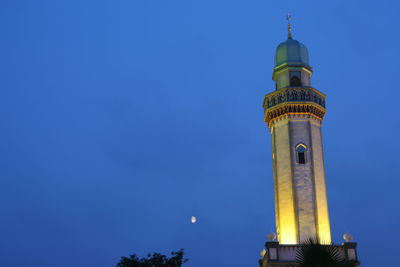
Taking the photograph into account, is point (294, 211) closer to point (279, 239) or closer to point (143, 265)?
point (279, 239)

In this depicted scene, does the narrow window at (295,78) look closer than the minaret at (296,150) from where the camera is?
No

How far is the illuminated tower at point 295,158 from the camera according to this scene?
36812 mm

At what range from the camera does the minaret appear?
3725 cm

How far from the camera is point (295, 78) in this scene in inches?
1654

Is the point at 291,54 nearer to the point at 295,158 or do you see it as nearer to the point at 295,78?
the point at 295,78

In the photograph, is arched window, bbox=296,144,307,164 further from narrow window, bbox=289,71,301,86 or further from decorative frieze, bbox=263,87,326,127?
narrow window, bbox=289,71,301,86

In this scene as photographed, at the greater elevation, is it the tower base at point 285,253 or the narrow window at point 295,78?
the narrow window at point 295,78

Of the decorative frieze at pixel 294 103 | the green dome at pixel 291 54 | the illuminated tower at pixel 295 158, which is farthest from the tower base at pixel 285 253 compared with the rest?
the green dome at pixel 291 54

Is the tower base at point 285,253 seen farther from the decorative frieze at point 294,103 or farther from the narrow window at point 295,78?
the narrow window at point 295,78

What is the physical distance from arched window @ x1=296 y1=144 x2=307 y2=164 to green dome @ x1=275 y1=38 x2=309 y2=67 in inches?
269

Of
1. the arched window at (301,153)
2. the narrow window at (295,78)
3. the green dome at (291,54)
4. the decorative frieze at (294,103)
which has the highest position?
the green dome at (291,54)

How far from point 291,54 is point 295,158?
27.6ft

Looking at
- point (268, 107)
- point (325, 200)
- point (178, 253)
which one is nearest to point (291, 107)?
point (268, 107)

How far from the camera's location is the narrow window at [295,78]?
41.9m
